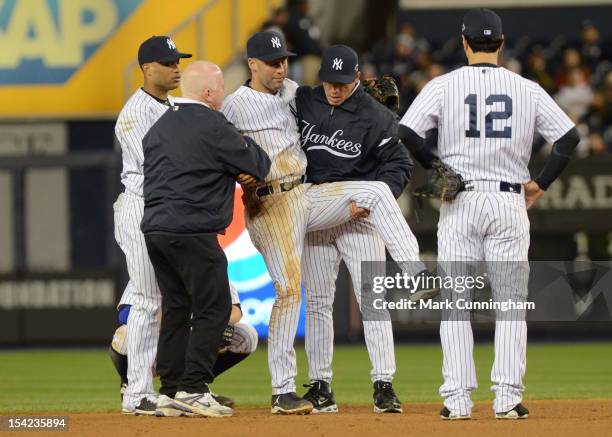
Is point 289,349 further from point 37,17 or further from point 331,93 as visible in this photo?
point 37,17

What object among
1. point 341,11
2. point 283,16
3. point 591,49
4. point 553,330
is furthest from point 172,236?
point 341,11

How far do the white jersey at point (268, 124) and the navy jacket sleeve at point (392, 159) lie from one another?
527 millimetres

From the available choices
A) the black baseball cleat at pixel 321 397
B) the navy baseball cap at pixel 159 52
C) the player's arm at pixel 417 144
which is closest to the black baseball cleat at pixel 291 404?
the black baseball cleat at pixel 321 397

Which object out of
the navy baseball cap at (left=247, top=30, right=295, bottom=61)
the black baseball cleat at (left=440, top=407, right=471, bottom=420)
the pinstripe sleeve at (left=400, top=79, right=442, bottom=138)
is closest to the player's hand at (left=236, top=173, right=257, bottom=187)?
the navy baseball cap at (left=247, top=30, right=295, bottom=61)

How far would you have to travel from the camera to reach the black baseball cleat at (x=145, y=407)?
306 inches

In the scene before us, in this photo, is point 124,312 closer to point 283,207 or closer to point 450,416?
point 283,207

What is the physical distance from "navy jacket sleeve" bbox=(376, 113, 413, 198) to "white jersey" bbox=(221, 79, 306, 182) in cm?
53

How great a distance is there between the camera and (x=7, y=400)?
10.1 meters

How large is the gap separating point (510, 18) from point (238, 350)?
14.7m

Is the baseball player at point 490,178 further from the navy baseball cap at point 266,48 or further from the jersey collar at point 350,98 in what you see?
the navy baseball cap at point 266,48

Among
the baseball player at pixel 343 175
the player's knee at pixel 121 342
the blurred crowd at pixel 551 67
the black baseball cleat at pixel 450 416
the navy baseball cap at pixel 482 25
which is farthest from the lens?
the blurred crowd at pixel 551 67

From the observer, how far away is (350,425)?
7168mm

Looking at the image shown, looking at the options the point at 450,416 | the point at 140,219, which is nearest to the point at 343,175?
the point at 140,219

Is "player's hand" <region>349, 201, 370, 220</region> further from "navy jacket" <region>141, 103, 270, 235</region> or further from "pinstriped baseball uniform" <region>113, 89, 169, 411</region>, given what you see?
"pinstriped baseball uniform" <region>113, 89, 169, 411</region>
